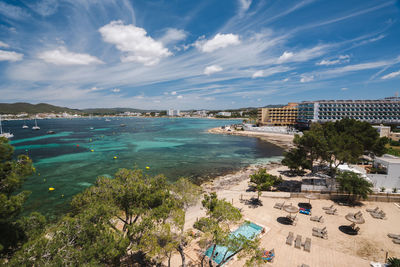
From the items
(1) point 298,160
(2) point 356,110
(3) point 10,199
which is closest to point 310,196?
(1) point 298,160

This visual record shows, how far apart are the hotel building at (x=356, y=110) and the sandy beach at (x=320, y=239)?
235 ft

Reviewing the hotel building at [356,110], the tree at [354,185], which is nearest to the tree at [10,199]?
the tree at [354,185]

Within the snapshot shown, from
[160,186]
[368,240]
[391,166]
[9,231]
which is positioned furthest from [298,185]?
[9,231]

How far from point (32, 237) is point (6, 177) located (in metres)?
2.71

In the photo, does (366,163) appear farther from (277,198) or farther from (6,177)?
(6,177)

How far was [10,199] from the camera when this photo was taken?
6344 millimetres

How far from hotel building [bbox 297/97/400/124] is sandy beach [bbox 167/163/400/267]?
235ft

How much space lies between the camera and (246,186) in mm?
25094

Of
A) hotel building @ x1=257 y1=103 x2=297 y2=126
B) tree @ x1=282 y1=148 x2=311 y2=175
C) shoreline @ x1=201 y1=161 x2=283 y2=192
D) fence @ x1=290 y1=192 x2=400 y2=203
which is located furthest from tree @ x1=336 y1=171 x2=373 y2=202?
hotel building @ x1=257 y1=103 x2=297 y2=126

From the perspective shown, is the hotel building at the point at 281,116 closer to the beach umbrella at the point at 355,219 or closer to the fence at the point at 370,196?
the fence at the point at 370,196

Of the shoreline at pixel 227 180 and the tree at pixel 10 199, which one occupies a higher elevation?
the tree at pixel 10 199

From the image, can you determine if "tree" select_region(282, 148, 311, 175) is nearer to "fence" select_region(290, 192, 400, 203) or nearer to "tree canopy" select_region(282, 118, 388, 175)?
"tree canopy" select_region(282, 118, 388, 175)

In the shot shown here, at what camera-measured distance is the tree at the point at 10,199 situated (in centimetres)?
612

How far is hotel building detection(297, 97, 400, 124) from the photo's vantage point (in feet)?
227
